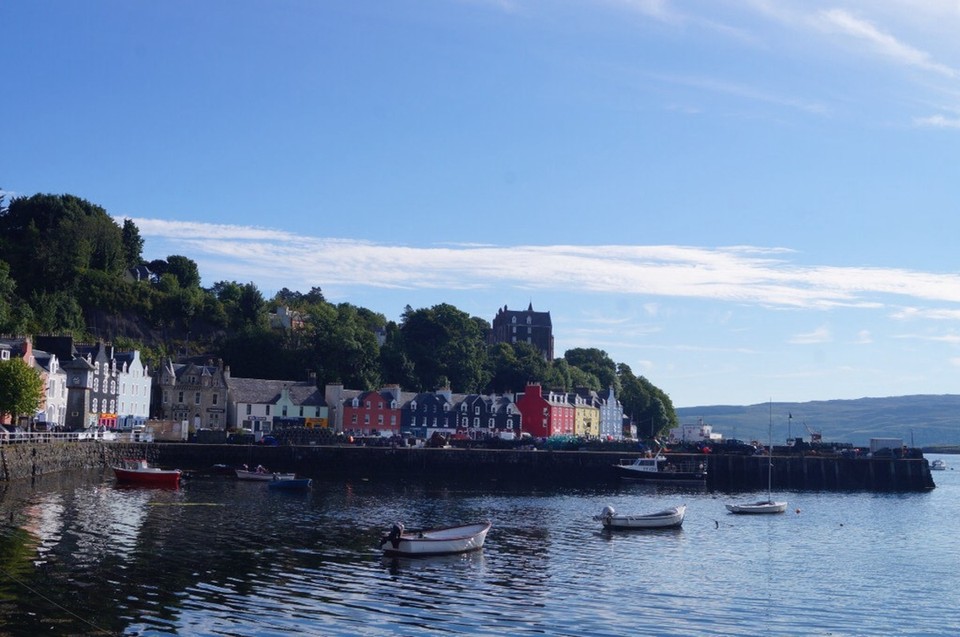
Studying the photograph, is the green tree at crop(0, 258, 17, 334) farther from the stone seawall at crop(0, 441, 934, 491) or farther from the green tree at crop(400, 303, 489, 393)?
the green tree at crop(400, 303, 489, 393)

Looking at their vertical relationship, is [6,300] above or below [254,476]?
above

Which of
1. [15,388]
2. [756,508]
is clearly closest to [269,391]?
[15,388]

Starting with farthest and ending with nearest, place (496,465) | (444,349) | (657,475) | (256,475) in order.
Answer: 1. (444,349)
2. (657,475)
3. (496,465)
4. (256,475)

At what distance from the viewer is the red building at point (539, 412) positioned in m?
153

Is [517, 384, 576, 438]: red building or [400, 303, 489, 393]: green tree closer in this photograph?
[517, 384, 576, 438]: red building

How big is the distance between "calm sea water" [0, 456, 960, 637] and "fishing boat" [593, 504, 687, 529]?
1.32m

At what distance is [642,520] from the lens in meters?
64.6

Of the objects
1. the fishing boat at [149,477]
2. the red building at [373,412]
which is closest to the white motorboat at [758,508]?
Result: the fishing boat at [149,477]

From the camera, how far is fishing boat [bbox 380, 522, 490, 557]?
48688mm

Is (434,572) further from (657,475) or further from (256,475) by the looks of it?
(657,475)

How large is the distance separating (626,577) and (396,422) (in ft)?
317

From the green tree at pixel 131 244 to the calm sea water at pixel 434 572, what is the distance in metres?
104

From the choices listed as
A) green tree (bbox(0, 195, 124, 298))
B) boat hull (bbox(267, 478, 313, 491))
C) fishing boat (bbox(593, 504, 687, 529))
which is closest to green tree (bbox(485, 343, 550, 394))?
green tree (bbox(0, 195, 124, 298))

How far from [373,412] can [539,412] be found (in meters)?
27.0
